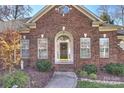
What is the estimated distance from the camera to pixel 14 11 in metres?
10.8

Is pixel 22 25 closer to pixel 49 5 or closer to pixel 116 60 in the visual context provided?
pixel 49 5

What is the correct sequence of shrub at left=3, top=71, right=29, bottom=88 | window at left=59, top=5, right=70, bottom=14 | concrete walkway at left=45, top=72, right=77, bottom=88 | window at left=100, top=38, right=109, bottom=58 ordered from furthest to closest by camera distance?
window at left=100, top=38, right=109, bottom=58, window at left=59, top=5, right=70, bottom=14, concrete walkway at left=45, top=72, right=77, bottom=88, shrub at left=3, top=71, right=29, bottom=88

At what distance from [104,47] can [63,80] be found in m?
1.21

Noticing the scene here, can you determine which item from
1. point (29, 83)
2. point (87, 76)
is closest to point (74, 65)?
point (87, 76)

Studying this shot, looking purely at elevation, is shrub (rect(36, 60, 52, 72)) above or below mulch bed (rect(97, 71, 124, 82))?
above

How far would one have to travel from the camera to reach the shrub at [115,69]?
1067 centimetres

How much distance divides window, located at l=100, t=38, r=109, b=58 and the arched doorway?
0.69 meters

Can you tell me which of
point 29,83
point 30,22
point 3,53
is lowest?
point 29,83

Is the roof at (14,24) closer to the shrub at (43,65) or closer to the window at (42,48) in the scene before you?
the window at (42,48)

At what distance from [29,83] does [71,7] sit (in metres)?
1.95

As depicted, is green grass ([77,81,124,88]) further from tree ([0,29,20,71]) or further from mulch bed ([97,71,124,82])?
tree ([0,29,20,71])

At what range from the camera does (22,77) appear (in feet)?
34.6

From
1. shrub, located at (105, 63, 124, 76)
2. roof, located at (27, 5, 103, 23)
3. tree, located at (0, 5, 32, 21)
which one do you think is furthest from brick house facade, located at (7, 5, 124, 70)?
tree, located at (0, 5, 32, 21)

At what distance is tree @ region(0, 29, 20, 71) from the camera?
10641mm
